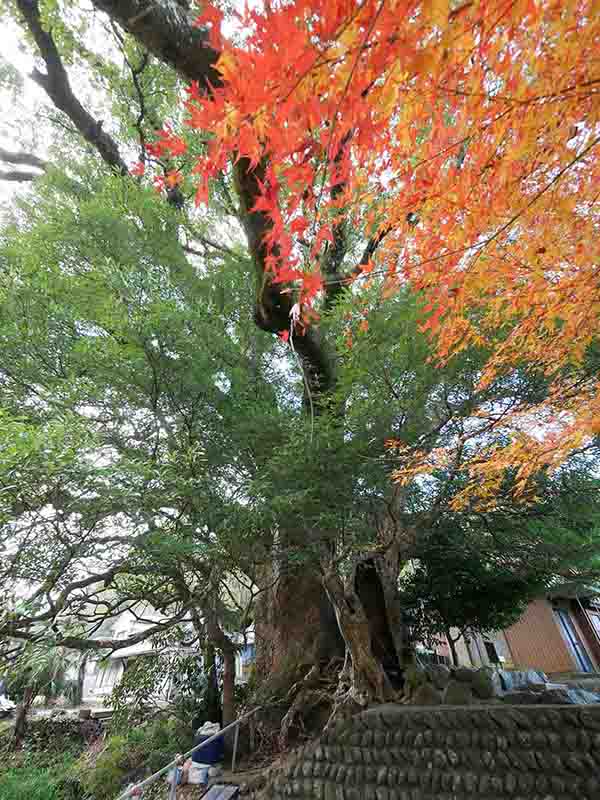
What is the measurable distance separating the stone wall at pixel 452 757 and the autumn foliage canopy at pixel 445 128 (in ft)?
9.70

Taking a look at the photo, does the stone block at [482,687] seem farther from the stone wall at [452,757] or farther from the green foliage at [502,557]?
the green foliage at [502,557]

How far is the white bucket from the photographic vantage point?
4.73m

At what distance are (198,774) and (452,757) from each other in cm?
337

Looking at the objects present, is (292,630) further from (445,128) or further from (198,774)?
(445,128)

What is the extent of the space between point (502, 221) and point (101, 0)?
3.21m

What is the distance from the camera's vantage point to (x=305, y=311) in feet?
12.4

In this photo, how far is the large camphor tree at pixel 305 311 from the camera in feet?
4.70

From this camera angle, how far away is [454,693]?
4414mm

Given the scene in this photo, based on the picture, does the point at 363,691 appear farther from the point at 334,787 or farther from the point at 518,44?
the point at 518,44

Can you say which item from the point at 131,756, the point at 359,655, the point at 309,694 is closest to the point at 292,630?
the point at 309,694

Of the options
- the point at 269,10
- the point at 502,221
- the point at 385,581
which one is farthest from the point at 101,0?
the point at 385,581

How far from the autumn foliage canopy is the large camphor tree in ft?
0.04

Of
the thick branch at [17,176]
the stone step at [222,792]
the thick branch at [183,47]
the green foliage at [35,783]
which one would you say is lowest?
the green foliage at [35,783]

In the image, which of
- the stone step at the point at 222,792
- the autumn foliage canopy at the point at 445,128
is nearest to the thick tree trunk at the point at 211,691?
the stone step at the point at 222,792
